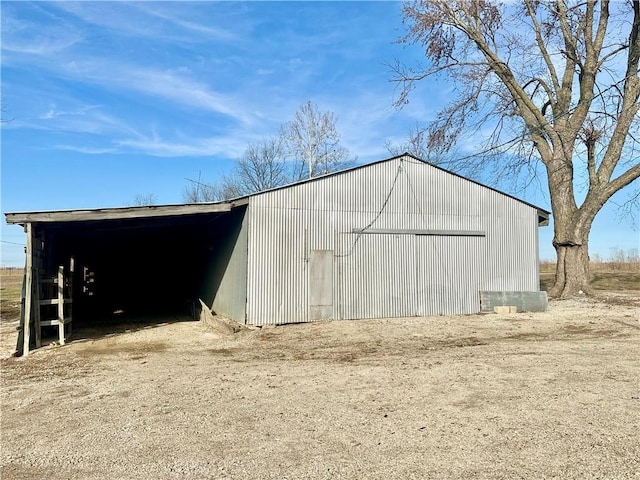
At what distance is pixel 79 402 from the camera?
5734 millimetres

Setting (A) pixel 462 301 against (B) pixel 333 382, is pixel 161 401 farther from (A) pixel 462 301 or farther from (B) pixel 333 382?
(A) pixel 462 301

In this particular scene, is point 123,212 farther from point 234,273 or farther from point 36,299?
point 234,273

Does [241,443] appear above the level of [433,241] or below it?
below

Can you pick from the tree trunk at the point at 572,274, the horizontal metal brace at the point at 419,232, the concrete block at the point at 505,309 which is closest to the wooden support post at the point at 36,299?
the horizontal metal brace at the point at 419,232

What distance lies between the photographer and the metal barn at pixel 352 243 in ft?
40.4

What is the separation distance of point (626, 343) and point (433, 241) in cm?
593

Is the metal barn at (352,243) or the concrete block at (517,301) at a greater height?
the metal barn at (352,243)

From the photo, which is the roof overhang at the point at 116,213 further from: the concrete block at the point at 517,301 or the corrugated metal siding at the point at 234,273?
the concrete block at the point at 517,301

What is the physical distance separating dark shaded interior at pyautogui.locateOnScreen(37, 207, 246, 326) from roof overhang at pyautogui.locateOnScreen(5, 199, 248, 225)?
2.17ft

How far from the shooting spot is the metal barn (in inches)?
484

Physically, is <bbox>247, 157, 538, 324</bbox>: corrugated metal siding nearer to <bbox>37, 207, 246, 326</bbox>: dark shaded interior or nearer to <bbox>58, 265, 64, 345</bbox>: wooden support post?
<bbox>37, 207, 246, 326</bbox>: dark shaded interior

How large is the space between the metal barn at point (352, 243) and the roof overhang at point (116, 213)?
0.09 ft

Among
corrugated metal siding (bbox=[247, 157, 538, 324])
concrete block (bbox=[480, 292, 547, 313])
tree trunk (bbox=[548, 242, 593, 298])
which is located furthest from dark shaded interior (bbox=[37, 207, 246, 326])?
tree trunk (bbox=[548, 242, 593, 298])

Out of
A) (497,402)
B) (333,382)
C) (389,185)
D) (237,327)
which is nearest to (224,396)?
(333,382)
